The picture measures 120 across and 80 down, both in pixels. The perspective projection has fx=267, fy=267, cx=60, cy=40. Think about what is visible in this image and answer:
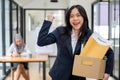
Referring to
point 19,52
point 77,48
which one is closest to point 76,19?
point 77,48

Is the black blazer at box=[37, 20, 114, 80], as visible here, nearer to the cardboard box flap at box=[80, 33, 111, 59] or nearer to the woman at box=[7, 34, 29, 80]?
the cardboard box flap at box=[80, 33, 111, 59]

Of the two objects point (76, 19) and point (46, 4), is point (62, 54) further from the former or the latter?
point (46, 4)

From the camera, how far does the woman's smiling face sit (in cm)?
210

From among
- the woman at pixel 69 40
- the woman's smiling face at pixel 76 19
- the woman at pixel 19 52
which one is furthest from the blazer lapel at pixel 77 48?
the woman at pixel 19 52

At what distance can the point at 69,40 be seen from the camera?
2100 millimetres

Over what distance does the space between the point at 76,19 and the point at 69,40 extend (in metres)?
0.17

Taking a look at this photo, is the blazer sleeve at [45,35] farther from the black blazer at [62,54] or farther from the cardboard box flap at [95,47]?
the cardboard box flap at [95,47]

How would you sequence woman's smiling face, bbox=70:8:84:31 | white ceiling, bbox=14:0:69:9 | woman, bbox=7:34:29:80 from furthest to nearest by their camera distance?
white ceiling, bbox=14:0:69:9 → woman, bbox=7:34:29:80 → woman's smiling face, bbox=70:8:84:31

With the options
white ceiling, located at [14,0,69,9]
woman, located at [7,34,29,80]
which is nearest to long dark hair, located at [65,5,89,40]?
woman, located at [7,34,29,80]

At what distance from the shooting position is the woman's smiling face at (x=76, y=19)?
2.10m

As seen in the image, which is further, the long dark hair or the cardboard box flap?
the long dark hair

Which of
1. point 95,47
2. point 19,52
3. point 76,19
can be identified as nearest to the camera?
point 95,47

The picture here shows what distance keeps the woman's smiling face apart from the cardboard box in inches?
10.4

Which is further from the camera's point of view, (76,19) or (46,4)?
(46,4)
